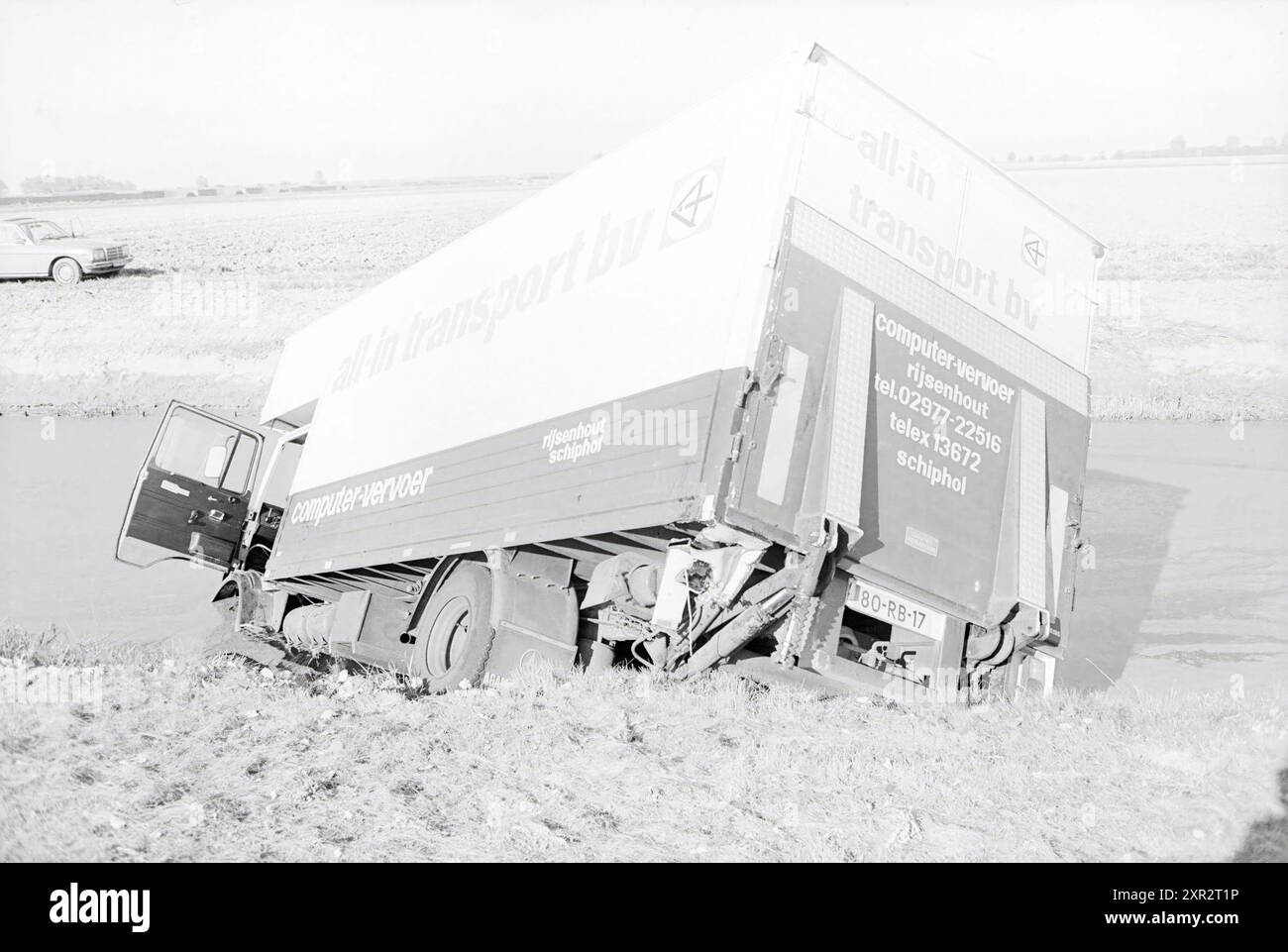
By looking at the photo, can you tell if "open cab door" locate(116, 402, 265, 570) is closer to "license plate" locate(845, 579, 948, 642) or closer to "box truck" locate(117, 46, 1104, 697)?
"box truck" locate(117, 46, 1104, 697)

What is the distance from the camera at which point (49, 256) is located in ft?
93.1

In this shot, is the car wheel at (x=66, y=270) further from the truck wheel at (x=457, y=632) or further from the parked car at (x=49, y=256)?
the truck wheel at (x=457, y=632)

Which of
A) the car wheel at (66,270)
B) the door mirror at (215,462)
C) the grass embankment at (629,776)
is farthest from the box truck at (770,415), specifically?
the car wheel at (66,270)

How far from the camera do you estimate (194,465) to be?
452 inches

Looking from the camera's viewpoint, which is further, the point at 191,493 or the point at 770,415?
the point at 191,493

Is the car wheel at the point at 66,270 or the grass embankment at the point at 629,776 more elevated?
the car wheel at the point at 66,270

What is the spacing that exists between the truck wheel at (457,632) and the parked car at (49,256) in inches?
921

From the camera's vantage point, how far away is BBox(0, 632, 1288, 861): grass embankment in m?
5.04

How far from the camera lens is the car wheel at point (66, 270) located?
28531 millimetres

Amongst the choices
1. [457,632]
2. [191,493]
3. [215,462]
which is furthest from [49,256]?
[457,632]

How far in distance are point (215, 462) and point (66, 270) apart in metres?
20.5

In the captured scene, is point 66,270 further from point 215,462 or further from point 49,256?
point 215,462
